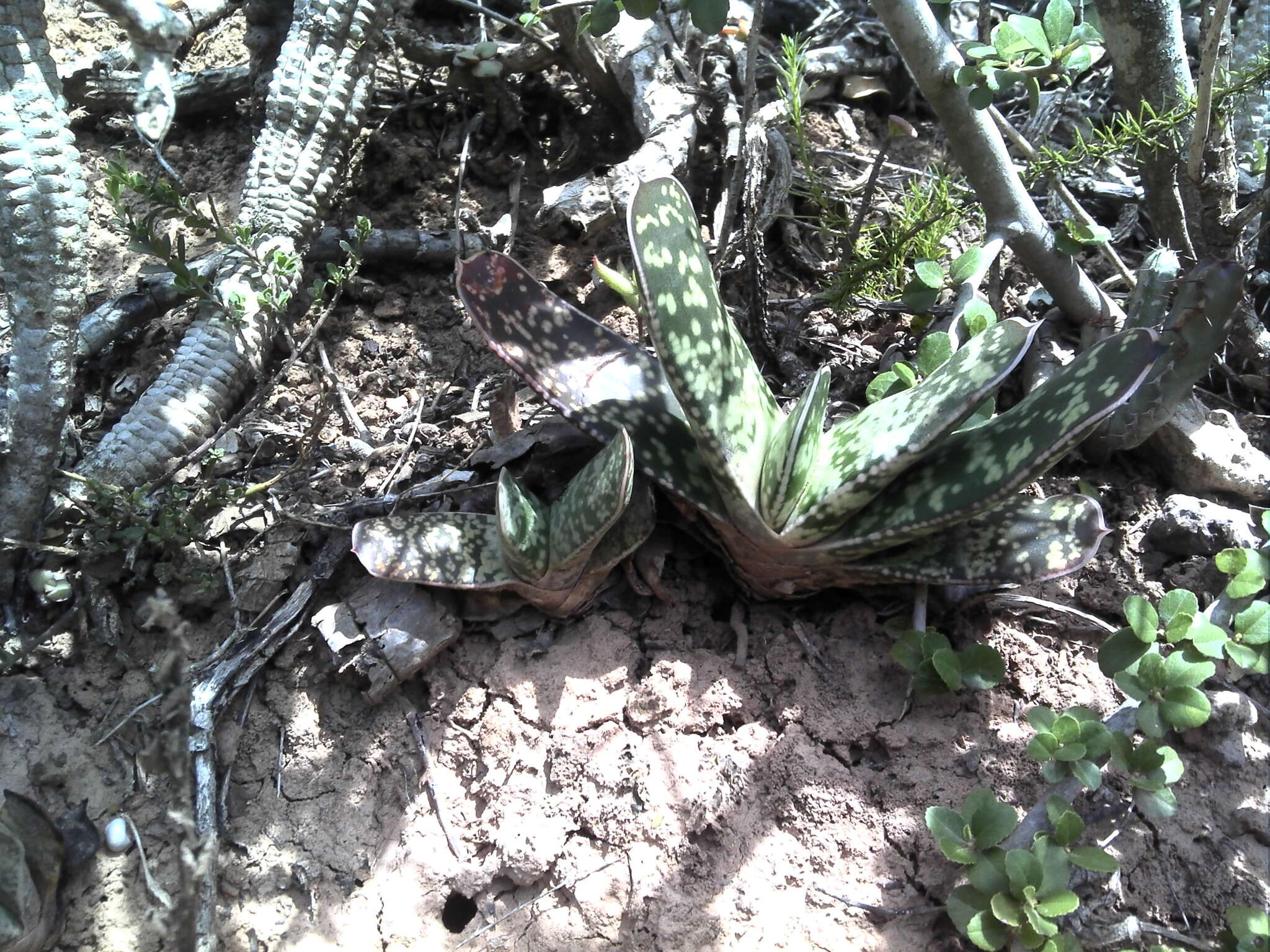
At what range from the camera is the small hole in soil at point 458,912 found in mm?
1713

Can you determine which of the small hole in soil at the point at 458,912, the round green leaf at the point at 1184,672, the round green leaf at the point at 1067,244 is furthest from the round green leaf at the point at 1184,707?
the small hole in soil at the point at 458,912

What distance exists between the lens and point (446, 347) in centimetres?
246

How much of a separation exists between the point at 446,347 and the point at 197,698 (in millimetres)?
1067

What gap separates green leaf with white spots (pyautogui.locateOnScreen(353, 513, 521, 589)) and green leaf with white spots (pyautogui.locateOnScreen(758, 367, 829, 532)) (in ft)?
1.69

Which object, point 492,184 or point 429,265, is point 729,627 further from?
point 492,184

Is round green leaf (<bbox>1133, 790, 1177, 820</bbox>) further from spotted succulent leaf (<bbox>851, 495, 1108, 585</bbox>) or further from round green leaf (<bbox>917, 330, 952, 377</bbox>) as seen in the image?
round green leaf (<bbox>917, 330, 952, 377</bbox>)

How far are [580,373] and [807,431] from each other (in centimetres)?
46

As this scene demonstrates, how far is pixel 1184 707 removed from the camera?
60.1 inches

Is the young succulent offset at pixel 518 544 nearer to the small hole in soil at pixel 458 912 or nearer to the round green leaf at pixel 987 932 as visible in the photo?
the small hole in soil at pixel 458 912

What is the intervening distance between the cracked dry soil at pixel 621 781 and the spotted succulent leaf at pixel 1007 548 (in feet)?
0.80

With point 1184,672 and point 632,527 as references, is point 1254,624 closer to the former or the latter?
point 1184,672

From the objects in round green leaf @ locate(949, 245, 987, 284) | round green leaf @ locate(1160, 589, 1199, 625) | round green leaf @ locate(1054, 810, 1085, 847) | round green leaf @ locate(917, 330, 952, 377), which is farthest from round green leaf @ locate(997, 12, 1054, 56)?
round green leaf @ locate(1054, 810, 1085, 847)

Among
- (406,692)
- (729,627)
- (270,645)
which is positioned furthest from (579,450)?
(270,645)

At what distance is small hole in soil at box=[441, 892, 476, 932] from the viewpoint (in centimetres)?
171
